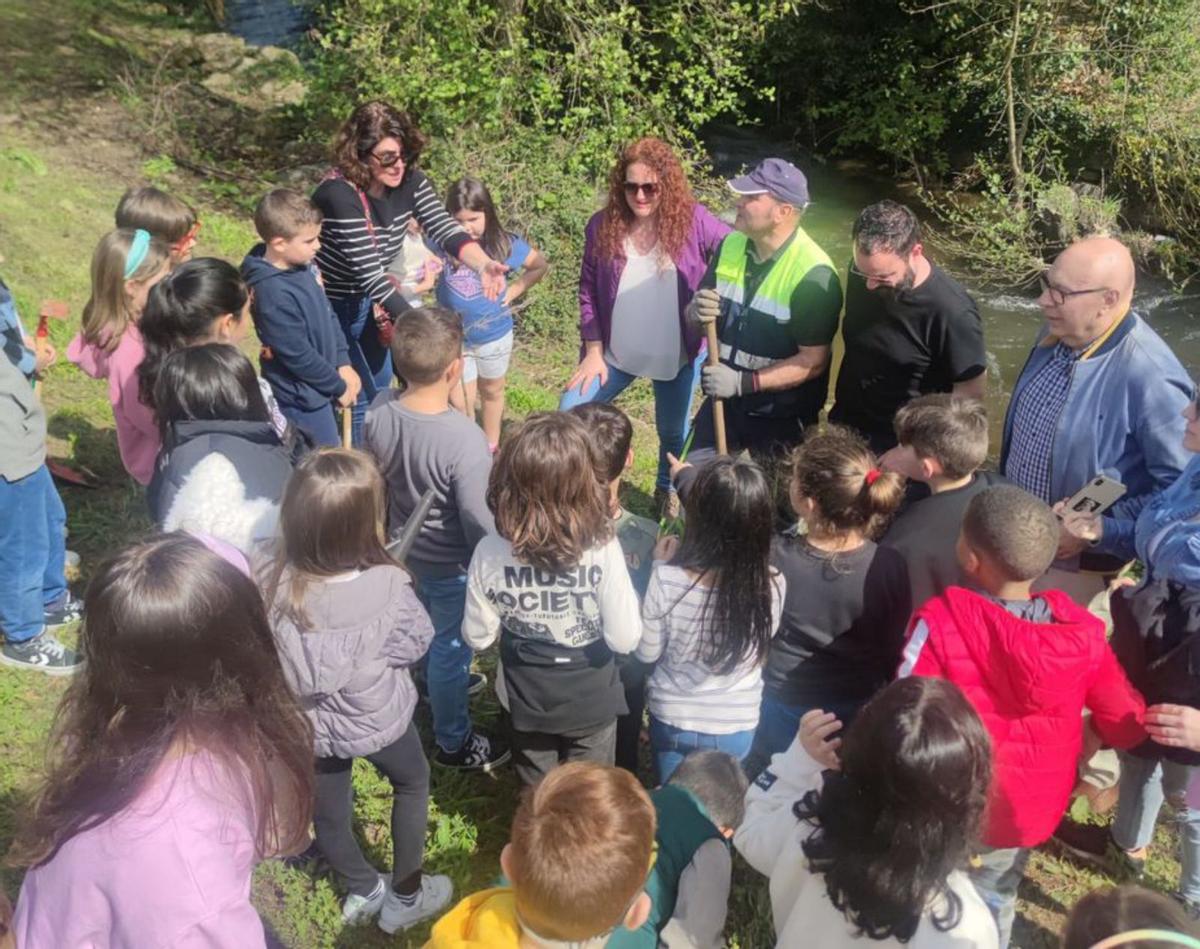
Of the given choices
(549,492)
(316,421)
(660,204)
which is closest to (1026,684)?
(549,492)

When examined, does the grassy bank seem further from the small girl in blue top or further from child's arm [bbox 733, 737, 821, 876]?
the small girl in blue top

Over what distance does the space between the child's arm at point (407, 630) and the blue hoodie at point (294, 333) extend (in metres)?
1.66

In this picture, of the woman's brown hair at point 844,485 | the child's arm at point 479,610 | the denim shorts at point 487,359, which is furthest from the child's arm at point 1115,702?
the denim shorts at point 487,359

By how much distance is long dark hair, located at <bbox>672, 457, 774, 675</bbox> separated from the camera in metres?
2.57

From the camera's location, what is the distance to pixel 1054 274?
320 cm

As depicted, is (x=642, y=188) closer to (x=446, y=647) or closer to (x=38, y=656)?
(x=446, y=647)

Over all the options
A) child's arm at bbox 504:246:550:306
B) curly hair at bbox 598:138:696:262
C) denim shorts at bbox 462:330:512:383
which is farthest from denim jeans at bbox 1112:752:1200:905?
child's arm at bbox 504:246:550:306

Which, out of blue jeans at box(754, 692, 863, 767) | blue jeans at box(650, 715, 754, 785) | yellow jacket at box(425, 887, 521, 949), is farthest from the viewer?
blue jeans at box(754, 692, 863, 767)

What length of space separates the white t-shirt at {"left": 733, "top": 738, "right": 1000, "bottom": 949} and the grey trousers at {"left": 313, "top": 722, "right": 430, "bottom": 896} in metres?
0.99

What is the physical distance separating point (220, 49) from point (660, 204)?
40.3 feet

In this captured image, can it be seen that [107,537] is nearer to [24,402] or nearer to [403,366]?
[24,402]

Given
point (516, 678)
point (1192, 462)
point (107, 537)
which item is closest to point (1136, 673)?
point (1192, 462)

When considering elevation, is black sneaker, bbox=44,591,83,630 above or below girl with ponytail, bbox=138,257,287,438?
below

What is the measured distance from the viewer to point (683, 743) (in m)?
2.86
